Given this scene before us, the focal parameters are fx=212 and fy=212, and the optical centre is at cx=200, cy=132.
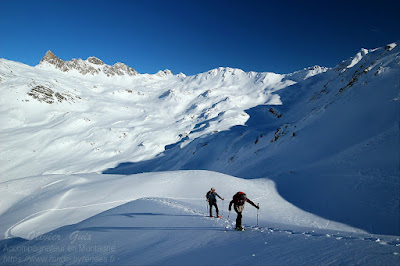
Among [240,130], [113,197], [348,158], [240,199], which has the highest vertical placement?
[240,130]

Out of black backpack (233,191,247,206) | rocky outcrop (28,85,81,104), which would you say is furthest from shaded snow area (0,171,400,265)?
rocky outcrop (28,85,81,104)

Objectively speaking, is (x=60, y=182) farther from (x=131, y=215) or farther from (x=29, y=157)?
(x=29, y=157)

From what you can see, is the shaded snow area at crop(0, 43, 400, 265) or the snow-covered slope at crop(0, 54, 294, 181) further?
the snow-covered slope at crop(0, 54, 294, 181)

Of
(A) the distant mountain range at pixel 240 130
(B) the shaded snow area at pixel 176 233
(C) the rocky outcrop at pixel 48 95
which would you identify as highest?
(C) the rocky outcrop at pixel 48 95

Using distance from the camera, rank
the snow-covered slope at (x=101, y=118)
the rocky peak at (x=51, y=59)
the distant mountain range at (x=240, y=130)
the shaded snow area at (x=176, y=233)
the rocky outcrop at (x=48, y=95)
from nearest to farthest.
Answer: the shaded snow area at (x=176, y=233)
the distant mountain range at (x=240, y=130)
the snow-covered slope at (x=101, y=118)
the rocky outcrop at (x=48, y=95)
the rocky peak at (x=51, y=59)

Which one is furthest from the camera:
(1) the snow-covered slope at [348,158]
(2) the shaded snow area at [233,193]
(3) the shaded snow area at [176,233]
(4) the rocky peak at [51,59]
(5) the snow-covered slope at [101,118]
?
(4) the rocky peak at [51,59]

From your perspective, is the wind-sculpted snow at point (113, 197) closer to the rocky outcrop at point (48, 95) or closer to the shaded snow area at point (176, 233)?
the shaded snow area at point (176, 233)

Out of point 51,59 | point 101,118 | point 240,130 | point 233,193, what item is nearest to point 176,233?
point 233,193

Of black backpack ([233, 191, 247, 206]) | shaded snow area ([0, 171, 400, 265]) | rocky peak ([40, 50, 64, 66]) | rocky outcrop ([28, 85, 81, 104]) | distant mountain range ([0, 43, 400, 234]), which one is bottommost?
shaded snow area ([0, 171, 400, 265])

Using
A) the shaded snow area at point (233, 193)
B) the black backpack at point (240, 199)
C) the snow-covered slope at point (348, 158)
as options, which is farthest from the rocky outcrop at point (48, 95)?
the black backpack at point (240, 199)

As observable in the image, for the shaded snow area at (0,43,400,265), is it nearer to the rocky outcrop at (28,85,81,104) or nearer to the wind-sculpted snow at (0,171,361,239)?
the wind-sculpted snow at (0,171,361,239)

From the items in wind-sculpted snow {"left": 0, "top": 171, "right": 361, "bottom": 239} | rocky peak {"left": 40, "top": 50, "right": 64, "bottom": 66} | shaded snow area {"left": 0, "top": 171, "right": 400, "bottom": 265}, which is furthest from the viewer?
rocky peak {"left": 40, "top": 50, "right": 64, "bottom": 66}

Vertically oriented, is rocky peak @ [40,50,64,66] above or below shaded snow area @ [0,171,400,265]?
above

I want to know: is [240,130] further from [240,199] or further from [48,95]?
[48,95]
